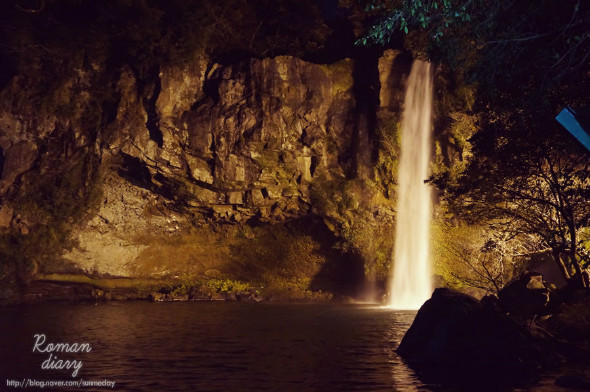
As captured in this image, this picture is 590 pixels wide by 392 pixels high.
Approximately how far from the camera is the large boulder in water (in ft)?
42.4

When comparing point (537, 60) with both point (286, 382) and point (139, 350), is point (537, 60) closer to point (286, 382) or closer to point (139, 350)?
point (286, 382)

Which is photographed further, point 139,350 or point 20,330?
point 20,330

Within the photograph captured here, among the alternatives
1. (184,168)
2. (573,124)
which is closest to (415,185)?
(184,168)

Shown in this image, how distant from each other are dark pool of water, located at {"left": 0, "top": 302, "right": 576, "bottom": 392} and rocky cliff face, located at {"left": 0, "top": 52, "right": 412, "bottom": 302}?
9351 mm

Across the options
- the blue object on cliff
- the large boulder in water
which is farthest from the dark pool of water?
the blue object on cliff

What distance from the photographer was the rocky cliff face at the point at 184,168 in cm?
3322

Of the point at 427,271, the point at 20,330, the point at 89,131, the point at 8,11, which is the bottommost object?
the point at 20,330

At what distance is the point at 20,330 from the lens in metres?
18.6

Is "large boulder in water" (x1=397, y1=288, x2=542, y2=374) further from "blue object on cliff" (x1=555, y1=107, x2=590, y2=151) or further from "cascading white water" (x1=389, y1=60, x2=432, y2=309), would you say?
"cascading white water" (x1=389, y1=60, x2=432, y2=309)

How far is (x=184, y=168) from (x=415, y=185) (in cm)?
1446

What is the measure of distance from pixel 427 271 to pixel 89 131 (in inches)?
893

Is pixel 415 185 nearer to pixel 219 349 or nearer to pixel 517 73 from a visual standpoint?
pixel 219 349

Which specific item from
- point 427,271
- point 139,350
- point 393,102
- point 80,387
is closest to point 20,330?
point 139,350

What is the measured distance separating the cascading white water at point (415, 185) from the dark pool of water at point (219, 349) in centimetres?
956
